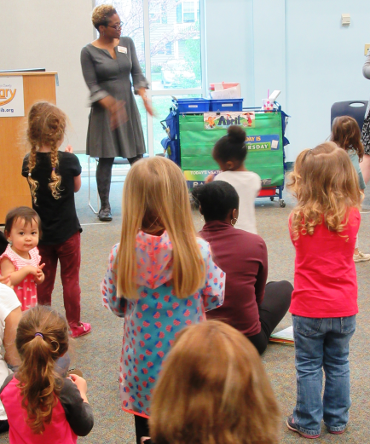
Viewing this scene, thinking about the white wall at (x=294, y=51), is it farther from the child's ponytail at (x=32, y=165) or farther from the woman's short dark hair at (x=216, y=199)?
the woman's short dark hair at (x=216, y=199)

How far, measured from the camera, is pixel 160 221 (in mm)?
1459

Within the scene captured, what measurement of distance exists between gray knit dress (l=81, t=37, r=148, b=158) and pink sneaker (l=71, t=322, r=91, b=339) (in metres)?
2.32

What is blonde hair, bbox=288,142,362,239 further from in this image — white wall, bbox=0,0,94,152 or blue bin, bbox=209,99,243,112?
white wall, bbox=0,0,94,152

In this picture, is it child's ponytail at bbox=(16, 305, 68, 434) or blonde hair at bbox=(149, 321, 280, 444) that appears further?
child's ponytail at bbox=(16, 305, 68, 434)

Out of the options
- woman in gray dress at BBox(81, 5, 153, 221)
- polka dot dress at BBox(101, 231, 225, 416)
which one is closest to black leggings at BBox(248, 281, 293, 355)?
polka dot dress at BBox(101, 231, 225, 416)

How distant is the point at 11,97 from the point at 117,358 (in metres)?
2.78

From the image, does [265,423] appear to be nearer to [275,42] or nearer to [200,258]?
[200,258]

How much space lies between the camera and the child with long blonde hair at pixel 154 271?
4.67 ft

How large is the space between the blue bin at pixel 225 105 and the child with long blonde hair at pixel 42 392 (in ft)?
13.9

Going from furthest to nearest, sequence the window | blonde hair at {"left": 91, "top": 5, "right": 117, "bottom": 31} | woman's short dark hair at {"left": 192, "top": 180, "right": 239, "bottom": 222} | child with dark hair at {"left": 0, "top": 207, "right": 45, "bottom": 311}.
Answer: the window, blonde hair at {"left": 91, "top": 5, "right": 117, "bottom": 31}, child with dark hair at {"left": 0, "top": 207, "right": 45, "bottom": 311}, woman's short dark hair at {"left": 192, "top": 180, "right": 239, "bottom": 222}

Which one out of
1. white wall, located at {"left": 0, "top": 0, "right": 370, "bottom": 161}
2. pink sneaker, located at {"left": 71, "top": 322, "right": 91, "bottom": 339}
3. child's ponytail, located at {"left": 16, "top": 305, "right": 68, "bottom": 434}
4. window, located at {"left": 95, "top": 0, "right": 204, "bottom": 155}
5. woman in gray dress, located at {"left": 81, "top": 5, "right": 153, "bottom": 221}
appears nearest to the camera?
child's ponytail, located at {"left": 16, "top": 305, "right": 68, "bottom": 434}

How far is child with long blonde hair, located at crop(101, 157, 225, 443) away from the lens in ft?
4.67

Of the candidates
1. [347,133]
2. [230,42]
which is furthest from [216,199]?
[230,42]

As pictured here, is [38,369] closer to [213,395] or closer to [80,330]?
[213,395]
